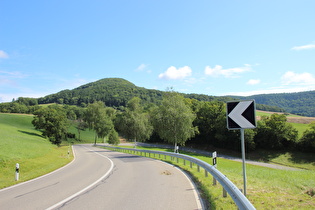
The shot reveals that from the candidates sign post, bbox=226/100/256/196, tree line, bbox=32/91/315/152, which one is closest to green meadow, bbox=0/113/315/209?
sign post, bbox=226/100/256/196

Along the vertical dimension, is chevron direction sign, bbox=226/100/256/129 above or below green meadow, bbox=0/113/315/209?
above

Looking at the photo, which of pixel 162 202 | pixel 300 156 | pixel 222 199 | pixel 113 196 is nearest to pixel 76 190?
pixel 113 196

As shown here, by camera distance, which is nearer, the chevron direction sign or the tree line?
the chevron direction sign

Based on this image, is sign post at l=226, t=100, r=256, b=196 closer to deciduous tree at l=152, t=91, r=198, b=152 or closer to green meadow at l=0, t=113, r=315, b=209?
green meadow at l=0, t=113, r=315, b=209

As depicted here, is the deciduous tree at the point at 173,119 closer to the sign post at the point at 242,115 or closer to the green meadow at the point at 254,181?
the green meadow at the point at 254,181

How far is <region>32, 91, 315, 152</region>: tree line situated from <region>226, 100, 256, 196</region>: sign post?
26.0 m

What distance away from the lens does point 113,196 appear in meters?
7.51

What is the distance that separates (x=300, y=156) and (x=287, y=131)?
20.4ft

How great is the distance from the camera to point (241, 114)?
6070 mm

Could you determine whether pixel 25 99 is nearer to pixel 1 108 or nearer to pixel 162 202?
pixel 1 108

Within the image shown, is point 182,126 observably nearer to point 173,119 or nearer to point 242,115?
point 173,119

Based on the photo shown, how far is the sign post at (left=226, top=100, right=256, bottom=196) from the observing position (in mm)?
5887

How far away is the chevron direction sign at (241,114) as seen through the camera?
19.3ft

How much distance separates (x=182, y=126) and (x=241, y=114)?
27.3 m
